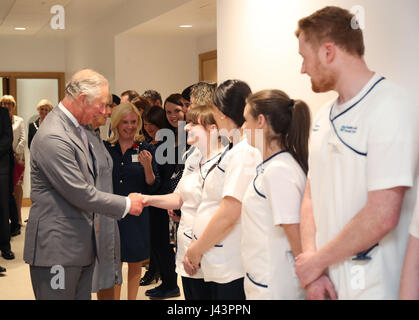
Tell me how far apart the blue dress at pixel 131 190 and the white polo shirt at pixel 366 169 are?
1.99 metres

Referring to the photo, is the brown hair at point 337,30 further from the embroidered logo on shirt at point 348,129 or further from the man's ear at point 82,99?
the man's ear at point 82,99

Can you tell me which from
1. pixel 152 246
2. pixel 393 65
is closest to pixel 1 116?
pixel 152 246

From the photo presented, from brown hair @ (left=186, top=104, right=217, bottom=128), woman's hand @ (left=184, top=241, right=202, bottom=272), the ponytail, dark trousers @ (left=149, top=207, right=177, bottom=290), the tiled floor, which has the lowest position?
the tiled floor

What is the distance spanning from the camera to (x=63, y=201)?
241 cm

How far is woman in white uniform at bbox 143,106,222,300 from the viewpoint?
2566 millimetres

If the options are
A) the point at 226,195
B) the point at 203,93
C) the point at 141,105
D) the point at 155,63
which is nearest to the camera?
the point at 226,195

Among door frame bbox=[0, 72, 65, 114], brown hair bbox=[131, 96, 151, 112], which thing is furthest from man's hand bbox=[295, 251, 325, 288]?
door frame bbox=[0, 72, 65, 114]

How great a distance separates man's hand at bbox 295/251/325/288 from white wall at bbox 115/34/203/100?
5931mm

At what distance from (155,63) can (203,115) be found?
5.15 m

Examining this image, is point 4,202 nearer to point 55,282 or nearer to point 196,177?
point 55,282
